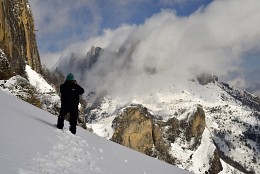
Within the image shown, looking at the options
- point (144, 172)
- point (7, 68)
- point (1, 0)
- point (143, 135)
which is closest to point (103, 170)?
point (144, 172)

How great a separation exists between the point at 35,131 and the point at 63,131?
2259 mm

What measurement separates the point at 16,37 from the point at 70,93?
36976mm

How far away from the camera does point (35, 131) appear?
44.7 ft

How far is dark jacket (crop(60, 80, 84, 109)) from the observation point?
50.1 ft

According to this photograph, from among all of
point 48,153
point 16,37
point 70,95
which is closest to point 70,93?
point 70,95

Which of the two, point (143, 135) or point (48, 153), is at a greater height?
point (143, 135)

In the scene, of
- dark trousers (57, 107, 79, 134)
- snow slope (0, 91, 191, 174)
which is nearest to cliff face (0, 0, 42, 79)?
dark trousers (57, 107, 79, 134)

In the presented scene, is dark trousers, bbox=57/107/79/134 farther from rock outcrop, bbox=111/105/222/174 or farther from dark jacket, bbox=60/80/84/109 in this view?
rock outcrop, bbox=111/105/222/174

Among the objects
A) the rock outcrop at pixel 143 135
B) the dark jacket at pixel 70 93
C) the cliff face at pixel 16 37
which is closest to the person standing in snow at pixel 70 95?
the dark jacket at pixel 70 93

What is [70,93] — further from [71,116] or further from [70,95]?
[71,116]

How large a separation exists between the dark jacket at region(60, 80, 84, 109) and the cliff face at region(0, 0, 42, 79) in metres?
19.4

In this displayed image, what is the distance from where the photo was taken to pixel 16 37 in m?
50.3

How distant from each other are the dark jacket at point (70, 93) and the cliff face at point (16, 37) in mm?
19390

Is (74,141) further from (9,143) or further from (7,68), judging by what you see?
(7,68)
